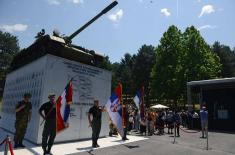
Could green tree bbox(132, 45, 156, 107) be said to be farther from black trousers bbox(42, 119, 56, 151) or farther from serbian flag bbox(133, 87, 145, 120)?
black trousers bbox(42, 119, 56, 151)

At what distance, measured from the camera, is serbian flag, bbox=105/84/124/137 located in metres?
9.77

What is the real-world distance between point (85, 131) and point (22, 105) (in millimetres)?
3354

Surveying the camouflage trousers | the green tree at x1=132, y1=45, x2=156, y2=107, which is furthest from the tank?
the green tree at x1=132, y1=45, x2=156, y2=107

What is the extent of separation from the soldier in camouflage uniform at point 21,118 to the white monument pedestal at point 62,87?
539mm

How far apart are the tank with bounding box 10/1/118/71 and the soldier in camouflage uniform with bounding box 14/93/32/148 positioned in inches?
109

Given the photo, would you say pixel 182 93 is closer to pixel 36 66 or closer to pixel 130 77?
pixel 130 77

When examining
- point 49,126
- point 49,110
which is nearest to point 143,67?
point 49,110

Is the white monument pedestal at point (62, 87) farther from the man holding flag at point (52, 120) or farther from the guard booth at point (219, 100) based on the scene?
the guard booth at point (219, 100)

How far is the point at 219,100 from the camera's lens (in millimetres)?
22234

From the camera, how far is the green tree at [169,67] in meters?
36.5

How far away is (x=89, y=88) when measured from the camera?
1148 centimetres

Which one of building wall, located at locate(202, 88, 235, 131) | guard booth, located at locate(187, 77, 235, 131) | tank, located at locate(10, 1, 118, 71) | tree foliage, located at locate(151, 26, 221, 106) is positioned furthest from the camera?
tree foliage, located at locate(151, 26, 221, 106)

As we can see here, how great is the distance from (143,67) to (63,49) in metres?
41.8

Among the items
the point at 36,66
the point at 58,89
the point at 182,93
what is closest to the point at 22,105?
the point at 58,89
